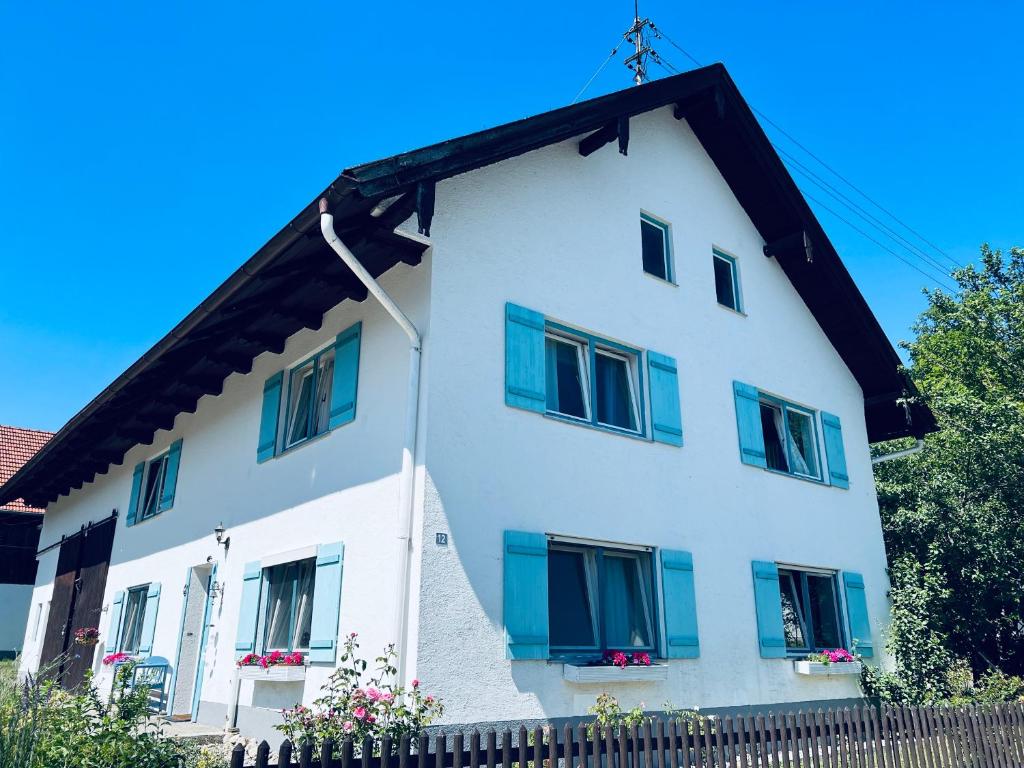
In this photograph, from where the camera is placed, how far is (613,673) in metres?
7.82

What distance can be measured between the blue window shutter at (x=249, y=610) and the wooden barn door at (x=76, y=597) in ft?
21.8

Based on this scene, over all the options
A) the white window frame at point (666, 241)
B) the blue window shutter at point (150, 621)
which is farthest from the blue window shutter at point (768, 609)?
the blue window shutter at point (150, 621)

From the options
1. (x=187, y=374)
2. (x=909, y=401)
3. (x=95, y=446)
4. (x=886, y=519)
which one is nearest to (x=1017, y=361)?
(x=909, y=401)

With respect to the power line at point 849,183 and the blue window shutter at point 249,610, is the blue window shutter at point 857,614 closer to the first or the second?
the power line at point 849,183

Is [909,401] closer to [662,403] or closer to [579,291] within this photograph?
[662,403]

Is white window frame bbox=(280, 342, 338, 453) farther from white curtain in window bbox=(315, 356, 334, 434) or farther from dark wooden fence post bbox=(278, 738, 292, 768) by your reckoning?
dark wooden fence post bbox=(278, 738, 292, 768)

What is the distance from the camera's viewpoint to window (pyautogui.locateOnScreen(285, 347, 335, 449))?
31.0ft

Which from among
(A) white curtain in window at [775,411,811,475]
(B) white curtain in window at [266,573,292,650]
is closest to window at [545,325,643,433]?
(A) white curtain in window at [775,411,811,475]

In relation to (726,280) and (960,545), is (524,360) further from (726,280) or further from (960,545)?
(960,545)

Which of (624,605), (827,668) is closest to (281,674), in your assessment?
(624,605)

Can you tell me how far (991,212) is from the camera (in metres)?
15.5

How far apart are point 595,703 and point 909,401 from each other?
832 centimetres

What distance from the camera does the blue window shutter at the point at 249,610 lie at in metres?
9.18

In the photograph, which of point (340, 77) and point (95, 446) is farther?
point (95, 446)
